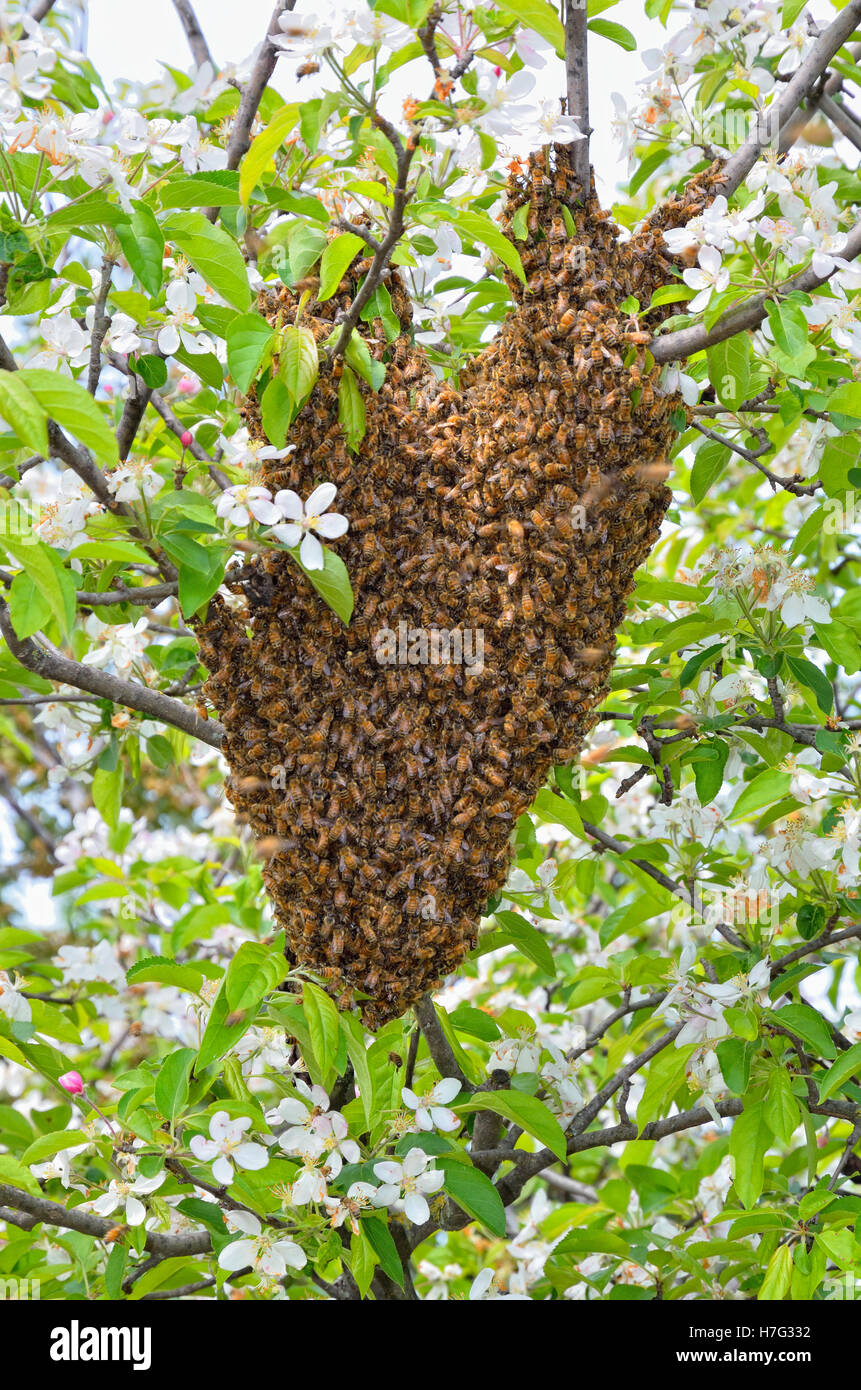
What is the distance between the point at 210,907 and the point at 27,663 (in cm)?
137

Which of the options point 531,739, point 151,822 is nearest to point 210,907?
point 531,739

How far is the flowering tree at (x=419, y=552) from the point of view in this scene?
200 cm

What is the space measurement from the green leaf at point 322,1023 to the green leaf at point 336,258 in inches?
47.0

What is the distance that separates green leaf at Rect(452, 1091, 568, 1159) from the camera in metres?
2.36

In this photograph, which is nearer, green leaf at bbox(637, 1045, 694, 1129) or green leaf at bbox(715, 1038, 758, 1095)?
green leaf at bbox(715, 1038, 758, 1095)

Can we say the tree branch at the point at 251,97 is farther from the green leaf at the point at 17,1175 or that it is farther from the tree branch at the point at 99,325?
the green leaf at the point at 17,1175

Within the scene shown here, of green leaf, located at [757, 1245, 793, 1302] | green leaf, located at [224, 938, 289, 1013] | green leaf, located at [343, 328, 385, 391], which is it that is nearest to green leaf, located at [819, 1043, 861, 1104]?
green leaf, located at [757, 1245, 793, 1302]

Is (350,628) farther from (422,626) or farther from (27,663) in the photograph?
(27,663)

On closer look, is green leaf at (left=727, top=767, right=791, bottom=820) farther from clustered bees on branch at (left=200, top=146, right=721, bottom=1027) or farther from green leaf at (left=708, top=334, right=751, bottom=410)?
green leaf at (left=708, top=334, right=751, bottom=410)

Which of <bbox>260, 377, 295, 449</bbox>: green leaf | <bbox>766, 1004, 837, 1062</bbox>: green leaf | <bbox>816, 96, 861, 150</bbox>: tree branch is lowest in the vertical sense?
<bbox>766, 1004, 837, 1062</bbox>: green leaf

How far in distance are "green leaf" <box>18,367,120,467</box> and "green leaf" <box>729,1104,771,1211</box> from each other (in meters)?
1.77
